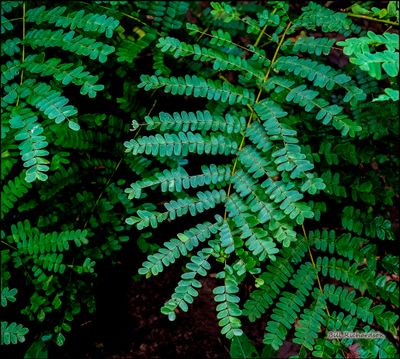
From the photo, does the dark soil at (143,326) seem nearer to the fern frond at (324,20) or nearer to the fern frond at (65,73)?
the fern frond at (65,73)

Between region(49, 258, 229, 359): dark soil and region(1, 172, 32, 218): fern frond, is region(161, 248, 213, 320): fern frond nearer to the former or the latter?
region(1, 172, 32, 218): fern frond

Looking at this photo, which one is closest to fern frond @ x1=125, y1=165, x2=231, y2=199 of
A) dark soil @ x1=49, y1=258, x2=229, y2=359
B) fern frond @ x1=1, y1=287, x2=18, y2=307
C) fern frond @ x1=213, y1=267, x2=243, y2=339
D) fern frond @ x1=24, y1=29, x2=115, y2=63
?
fern frond @ x1=213, y1=267, x2=243, y2=339

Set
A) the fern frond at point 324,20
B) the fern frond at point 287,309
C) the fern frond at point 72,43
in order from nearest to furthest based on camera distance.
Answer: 1. the fern frond at point 287,309
2. the fern frond at point 72,43
3. the fern frond at point 324,20

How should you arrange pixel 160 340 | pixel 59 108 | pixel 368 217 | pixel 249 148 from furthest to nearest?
pixel 160 340, pixel 368 217, pixel 249 148, pixel 59 108

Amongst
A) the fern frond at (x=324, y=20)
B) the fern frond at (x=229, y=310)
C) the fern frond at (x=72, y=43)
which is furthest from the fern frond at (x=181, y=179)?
the fern frond at (x=324, y=20)

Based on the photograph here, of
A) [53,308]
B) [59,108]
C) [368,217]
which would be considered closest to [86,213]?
[53,308]

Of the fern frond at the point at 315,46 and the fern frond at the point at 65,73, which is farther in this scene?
the fern frond at the point at 315,46

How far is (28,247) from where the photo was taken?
82.0 inches

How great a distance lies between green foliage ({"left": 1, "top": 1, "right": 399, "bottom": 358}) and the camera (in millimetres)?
1724

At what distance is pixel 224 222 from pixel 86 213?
3.02 feet

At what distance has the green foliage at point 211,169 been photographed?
1.72 meters

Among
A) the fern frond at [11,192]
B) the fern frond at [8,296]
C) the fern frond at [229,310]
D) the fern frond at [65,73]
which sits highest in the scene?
the fern frond at [65,73]

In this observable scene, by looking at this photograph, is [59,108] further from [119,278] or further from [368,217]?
[368,217]

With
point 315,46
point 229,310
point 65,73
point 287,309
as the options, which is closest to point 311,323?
point 287,309
